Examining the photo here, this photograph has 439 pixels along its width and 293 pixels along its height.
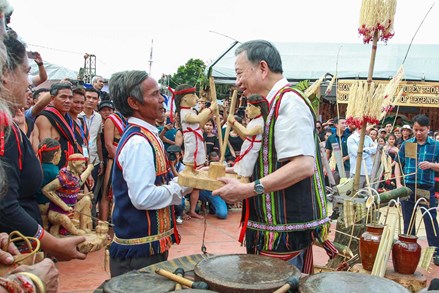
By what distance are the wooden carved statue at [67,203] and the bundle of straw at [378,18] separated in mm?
2706

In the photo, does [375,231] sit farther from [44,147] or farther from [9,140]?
[44,147]

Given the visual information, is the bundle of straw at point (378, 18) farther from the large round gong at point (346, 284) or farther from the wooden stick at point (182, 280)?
the wooden stick at point (182, 280)

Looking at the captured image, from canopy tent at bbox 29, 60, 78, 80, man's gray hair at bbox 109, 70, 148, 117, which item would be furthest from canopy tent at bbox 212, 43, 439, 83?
man's gray hair at bbox 109, 70, 148, 117

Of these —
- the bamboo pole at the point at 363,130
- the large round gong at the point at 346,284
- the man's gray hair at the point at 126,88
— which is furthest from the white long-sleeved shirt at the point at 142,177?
the bamboo pole at the point at 363,130

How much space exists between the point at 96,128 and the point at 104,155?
34 cm

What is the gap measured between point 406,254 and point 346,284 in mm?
1093

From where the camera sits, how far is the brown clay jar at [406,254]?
259cm

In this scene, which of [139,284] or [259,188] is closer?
[139,284]

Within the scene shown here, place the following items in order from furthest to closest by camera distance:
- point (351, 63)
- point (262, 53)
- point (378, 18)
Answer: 1. point (351, 63)
2. point (378, 18)
3. point (262, 53)

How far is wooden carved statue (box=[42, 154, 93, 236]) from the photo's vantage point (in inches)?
102

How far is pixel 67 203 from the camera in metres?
2.80

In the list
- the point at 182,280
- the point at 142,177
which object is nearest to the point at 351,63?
the point at 142,177

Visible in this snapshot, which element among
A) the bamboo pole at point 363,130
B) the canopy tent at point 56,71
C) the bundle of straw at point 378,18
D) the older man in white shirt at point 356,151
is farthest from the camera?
the canopy tent at point 56,71

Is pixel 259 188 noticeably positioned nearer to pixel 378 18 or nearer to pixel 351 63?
pixel 378 18
